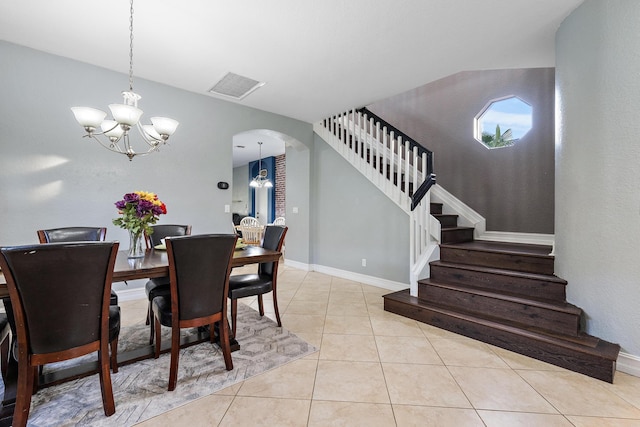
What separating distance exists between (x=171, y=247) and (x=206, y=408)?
3.04 ft

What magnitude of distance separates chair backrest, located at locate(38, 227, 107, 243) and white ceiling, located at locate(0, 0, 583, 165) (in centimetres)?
180

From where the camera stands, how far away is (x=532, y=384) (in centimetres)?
179

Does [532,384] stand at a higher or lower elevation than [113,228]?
lower

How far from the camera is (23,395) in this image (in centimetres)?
132

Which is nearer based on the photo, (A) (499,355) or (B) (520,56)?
(A) (499,355)

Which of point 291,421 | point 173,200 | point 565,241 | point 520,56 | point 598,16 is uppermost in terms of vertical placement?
point 520,56

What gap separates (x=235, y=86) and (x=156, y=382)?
3.30 metres

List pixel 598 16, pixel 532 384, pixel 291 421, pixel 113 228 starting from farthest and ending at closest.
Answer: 1. pixel 113 228
2. pixel 598 16
3. pixel 532 384
4. pixel 291 421

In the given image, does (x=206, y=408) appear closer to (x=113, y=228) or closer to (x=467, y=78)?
(x=113, y=228)

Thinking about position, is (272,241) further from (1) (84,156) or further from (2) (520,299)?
(1) (84,156)

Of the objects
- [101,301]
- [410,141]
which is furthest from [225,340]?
[410,141]

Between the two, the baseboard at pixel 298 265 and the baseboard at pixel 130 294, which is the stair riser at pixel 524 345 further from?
the baseboard at pixel 130 294

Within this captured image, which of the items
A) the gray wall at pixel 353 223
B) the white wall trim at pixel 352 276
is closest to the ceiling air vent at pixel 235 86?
the gray wall at pixel 353 223

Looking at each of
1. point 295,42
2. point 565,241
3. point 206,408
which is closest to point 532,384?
point 565,241
